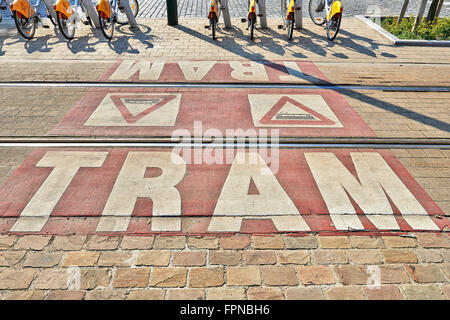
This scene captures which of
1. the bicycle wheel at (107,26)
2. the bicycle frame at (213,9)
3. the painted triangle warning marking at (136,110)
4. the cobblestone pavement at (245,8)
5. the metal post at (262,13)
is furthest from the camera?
the cobblestone pavement at (245,8)

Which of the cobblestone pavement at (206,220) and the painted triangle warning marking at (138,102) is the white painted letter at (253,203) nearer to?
the cobblestone pavement at (206,220)

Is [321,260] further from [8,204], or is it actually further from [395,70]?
[395,70]

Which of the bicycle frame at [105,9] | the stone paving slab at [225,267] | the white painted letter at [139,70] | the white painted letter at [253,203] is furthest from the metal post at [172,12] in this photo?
the stone paving slab at [225,267]

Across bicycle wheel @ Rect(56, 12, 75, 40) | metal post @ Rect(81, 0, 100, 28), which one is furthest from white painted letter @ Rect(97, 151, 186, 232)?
metal post @ Rect(81, 0, 100, 28)

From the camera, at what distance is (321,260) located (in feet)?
10.2

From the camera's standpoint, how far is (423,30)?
964cm

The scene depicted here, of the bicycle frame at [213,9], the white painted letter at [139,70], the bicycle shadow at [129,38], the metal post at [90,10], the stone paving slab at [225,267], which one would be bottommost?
the stone paving slab at [225,267]

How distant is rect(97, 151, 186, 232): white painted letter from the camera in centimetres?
350

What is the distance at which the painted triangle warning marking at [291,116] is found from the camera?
539cm

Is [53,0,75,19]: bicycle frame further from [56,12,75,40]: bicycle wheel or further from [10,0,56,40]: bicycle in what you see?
[10,0,56,40]: bicycle

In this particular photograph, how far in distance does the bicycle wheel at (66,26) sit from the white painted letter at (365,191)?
8.04 m

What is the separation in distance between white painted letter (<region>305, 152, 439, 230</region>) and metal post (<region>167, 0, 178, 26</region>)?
801 centimetres
